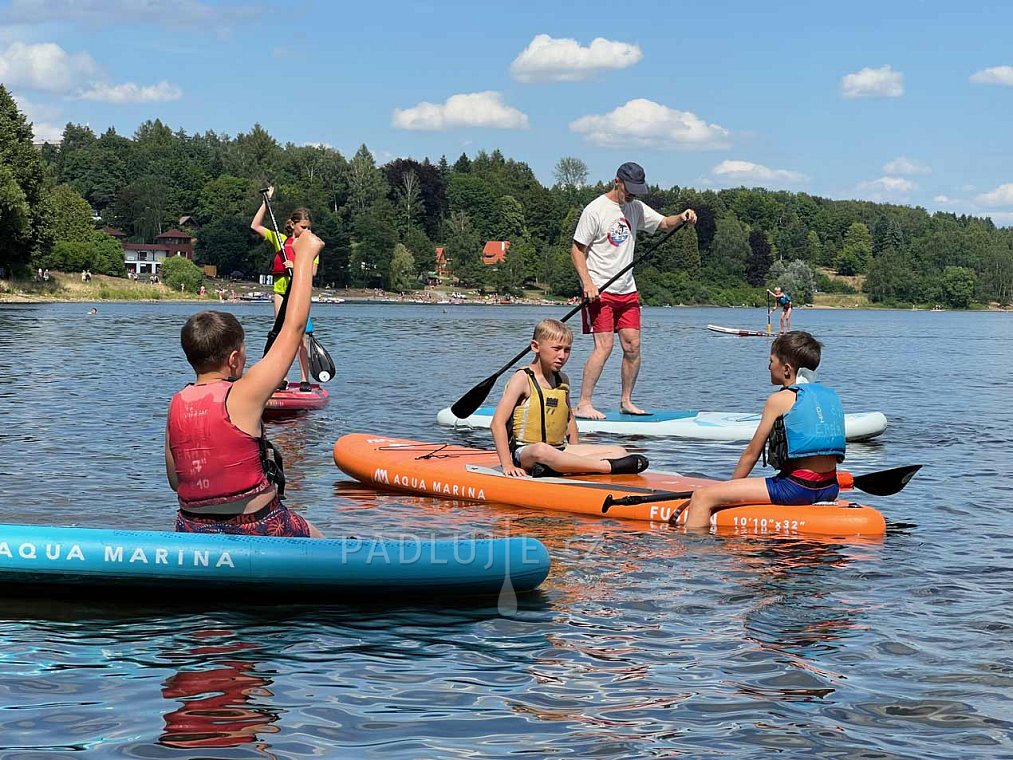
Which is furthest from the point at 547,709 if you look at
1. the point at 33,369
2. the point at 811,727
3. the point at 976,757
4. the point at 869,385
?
the point at 869,385

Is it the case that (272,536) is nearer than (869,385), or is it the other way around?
(272,536)

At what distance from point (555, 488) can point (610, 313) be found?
434 cm

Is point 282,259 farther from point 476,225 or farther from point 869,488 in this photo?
point 476,225

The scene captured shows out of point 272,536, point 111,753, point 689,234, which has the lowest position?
point 111,753

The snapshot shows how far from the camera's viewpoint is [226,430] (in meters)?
5.69

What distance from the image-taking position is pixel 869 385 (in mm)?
24359

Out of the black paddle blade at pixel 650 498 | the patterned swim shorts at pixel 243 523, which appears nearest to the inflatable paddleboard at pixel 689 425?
the black paddle blade at pixel 650 498

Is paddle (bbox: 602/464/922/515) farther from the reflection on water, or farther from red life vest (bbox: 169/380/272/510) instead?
the reflection on water

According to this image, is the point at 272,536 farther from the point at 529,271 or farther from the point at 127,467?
the point at 529,271

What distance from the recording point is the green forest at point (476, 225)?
139 m

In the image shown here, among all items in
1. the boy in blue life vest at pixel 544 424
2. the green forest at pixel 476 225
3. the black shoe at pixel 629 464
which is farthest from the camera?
the green forest at pixel 476 225

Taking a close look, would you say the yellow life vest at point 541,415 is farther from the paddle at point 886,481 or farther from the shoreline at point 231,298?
the shoreline at point 231,298

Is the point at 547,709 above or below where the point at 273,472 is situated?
below

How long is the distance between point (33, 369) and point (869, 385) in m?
16.0
